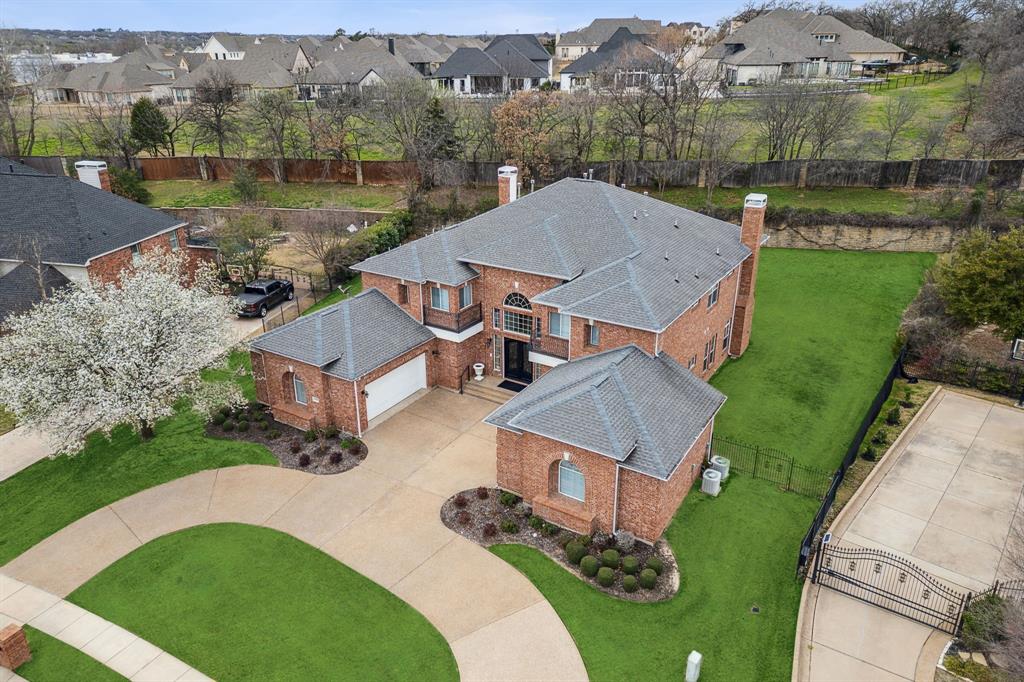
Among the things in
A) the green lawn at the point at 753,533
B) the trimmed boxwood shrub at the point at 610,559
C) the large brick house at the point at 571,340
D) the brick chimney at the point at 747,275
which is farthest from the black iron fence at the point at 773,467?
the brick chimney at the point at 747,275

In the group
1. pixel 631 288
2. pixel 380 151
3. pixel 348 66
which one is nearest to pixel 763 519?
pixel 631 288

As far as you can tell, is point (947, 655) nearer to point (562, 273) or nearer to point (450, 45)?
point (562, 273)

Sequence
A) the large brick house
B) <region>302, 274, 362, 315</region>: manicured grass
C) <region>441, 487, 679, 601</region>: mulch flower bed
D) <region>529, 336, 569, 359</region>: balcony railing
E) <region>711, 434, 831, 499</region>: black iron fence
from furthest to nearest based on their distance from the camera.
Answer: <region>302, 274, 362, 315</region>: manicured grass < <region>529, 336, 569, 359</region>: balcony railing < <region>711, 434, 831, 499</region>: black iron fence < the large brick house < <region>441, 487, 679, 601</region>: mulch flower bed

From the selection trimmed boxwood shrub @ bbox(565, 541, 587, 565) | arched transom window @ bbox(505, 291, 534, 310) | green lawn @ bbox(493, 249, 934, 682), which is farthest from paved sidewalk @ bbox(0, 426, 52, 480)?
trimmed boxwood shrub @ bbox(565, 541, 587, 565)

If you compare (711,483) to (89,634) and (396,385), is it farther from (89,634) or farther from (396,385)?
(89,634)

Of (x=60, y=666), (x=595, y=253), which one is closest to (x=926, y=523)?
(x=595, y=253)

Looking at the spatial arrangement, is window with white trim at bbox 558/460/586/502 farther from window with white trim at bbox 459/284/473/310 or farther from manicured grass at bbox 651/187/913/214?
manicured grass at bbox 651/187/913/214
